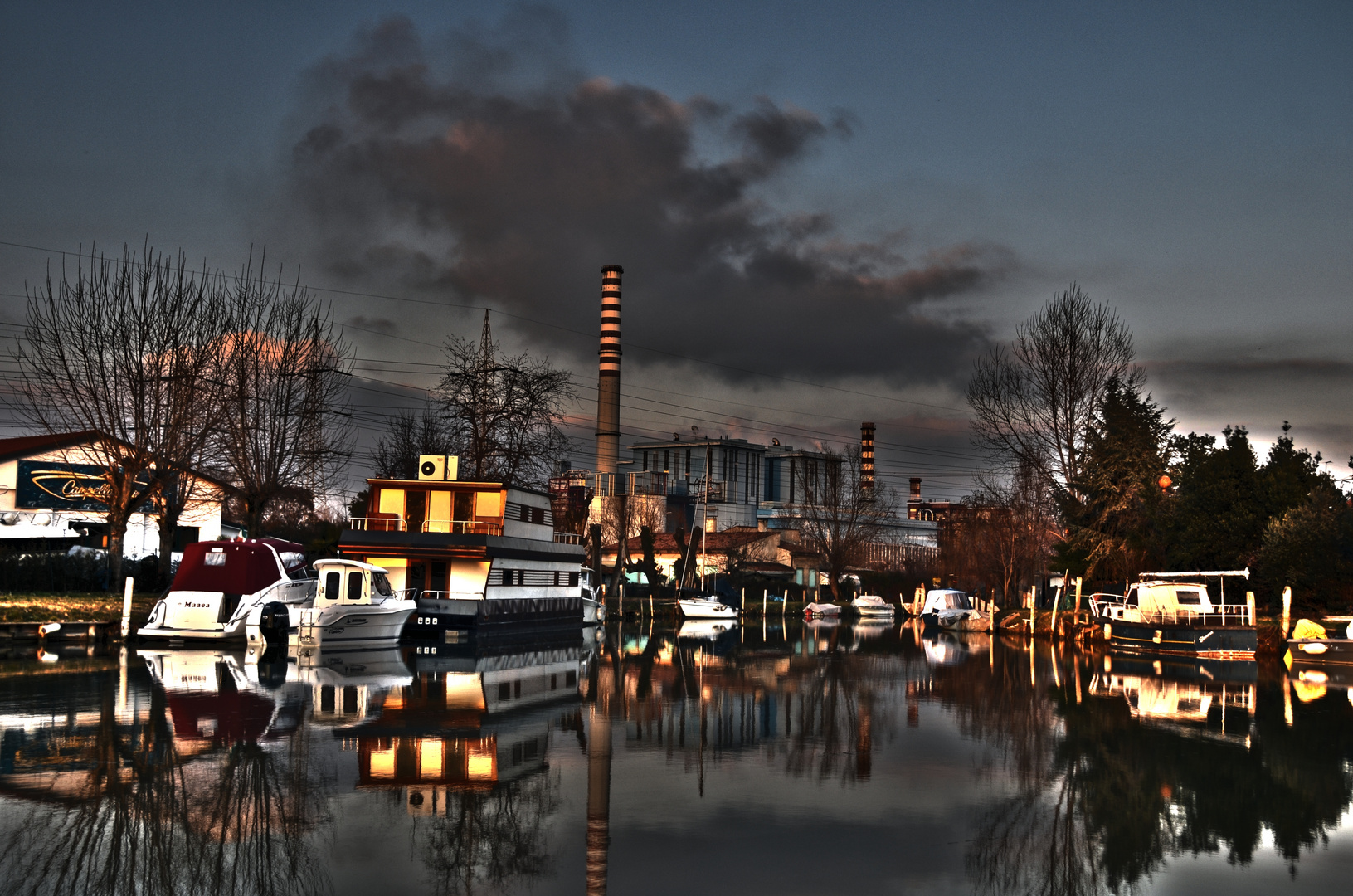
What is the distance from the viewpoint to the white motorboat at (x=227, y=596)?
32.2 m

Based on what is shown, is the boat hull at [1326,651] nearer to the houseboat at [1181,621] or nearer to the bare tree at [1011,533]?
the houseboat at [1181,621]

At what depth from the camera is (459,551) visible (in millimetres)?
39344

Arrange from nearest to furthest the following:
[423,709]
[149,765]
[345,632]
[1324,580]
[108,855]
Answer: [108,855], [149,765], [423,709], [345,632], [1324,580]

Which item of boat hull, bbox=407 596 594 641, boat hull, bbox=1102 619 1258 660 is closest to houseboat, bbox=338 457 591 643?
boat hull, bbox=407 596 594 641

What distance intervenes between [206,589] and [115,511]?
7.48 meters

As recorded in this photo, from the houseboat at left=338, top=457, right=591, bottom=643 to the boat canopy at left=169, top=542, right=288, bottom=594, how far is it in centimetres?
405

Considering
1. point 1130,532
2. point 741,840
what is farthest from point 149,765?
point 1130,532

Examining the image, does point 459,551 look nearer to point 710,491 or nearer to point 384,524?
point 384,524

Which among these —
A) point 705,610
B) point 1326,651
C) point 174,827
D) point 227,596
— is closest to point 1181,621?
point 1326,651

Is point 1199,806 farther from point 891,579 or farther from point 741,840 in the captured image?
point 891,579

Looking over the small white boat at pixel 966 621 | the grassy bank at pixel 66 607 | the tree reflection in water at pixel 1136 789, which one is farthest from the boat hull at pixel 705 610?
the tree reflection in water at pixel 1136 789

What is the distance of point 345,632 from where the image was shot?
32.8 metres

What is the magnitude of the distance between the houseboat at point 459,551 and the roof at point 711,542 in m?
46.7

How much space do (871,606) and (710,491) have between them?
144 feet
